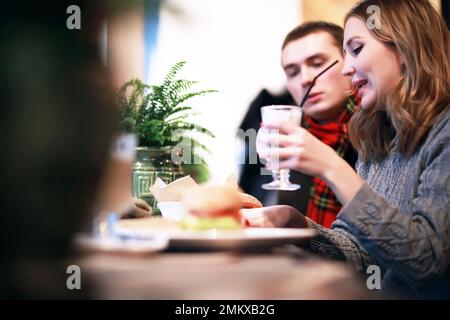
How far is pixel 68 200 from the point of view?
3.74ft

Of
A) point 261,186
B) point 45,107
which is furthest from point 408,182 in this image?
point 45,107

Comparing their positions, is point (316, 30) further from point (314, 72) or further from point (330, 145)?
point (330, 145)

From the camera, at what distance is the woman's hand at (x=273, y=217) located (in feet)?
4.60

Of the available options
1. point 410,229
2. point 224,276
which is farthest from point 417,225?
point 224,276

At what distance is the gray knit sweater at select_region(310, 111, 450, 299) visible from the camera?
1.17m

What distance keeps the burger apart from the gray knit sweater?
0.25 metres

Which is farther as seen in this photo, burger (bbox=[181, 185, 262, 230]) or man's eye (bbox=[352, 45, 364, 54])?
man's eye (bbox=[352, 45, 364, 54])

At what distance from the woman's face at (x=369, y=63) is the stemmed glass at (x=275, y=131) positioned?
22 centimetres

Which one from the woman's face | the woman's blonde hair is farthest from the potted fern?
the woman's blonde hair

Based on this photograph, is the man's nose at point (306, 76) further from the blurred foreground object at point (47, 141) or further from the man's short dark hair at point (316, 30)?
the blurred foreground object at point (47, 141)

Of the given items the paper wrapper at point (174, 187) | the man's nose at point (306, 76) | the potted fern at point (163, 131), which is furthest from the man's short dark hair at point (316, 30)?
the paper wrapper at point (174, 187)

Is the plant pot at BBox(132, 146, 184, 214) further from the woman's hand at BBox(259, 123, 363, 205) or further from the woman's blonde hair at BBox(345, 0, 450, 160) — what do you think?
the woman's blonde hair at BBox(345, 0, 450, 160)

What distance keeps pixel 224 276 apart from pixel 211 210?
158 mm

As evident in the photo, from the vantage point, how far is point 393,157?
1506 millimetres
